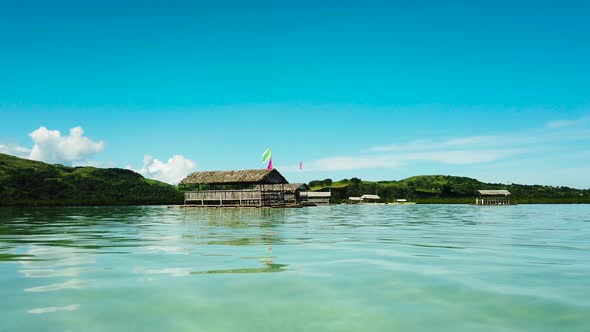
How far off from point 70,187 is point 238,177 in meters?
73.0

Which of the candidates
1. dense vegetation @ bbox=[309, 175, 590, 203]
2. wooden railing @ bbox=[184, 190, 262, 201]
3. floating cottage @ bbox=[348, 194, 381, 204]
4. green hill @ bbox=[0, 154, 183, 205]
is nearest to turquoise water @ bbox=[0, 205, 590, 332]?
wooden railing @ bbox=[184, 190, 262, 201]

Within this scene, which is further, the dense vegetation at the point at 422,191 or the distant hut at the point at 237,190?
the dense vegetation at the point at 422,191

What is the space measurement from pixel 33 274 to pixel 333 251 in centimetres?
702

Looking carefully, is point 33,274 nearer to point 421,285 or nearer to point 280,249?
point 280,249

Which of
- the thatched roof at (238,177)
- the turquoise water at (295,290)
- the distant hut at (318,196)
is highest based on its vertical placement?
the thatched roof at (238,177)

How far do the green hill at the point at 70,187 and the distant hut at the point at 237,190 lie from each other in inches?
587

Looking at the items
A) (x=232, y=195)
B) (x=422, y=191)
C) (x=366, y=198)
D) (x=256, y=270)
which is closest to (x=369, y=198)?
(x=366, y=198)

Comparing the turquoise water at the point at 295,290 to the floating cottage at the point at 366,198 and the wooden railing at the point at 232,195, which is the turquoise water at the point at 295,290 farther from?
the floating cottage at the point at 366,198

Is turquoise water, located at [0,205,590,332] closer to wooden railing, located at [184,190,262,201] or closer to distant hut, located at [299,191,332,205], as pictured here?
wooden railing, located at [184,190,262,201]

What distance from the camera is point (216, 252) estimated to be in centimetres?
1184

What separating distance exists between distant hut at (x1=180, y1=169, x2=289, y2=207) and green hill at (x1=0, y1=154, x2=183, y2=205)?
1490 centimetres

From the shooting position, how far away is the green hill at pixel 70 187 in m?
73.3

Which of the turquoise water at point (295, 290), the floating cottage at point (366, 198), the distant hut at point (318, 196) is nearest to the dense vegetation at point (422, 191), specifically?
the floating cottage at point (366, 198)

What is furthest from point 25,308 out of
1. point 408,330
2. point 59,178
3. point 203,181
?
point 59,178
